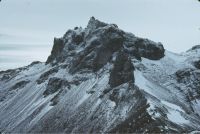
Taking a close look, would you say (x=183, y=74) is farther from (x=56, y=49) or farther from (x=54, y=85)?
(x=56, y=49)

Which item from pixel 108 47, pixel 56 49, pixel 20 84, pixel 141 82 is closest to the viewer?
pixel 141 82

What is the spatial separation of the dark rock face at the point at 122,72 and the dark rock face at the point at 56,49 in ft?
224

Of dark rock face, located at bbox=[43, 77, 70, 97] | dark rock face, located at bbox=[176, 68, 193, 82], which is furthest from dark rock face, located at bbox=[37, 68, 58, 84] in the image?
dark rock face, located at bbox=[176, 68, 193, 82]

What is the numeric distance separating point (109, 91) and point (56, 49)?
84885mm

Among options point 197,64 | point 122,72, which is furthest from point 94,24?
point 122,72

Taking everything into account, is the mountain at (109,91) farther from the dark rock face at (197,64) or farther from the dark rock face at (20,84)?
the dark rock face at (20,84)

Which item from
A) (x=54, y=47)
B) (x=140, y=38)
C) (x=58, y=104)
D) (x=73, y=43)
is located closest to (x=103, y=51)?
(x=140, y=38)

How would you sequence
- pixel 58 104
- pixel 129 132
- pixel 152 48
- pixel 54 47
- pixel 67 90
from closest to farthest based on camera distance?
1. pixel 129 132
2. pixel 58 104
3. pixel 67 90
4. pixel 152 48
5. pixel 54 47

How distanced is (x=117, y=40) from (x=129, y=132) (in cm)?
6220

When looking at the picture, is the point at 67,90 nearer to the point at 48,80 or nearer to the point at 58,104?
the point at 58,104

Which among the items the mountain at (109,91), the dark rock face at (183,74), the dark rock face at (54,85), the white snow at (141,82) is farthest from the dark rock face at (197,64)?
the dark rock face at (54,85)

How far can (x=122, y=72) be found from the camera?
108125mm

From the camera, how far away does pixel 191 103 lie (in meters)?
110

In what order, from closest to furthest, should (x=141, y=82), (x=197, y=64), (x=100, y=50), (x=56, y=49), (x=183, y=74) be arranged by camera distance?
1. (x=141, y=82)
2. (x=183, y=74)
3. (x=100, y=50)
4. (x=197, y=64)
5. (x=56, y=49)
